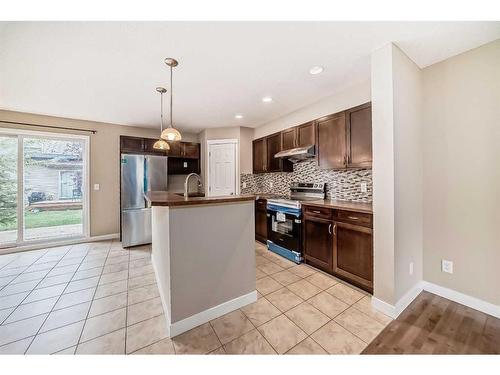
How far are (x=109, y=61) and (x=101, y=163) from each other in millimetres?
2819

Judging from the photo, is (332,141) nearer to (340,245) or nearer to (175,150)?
(340,245)

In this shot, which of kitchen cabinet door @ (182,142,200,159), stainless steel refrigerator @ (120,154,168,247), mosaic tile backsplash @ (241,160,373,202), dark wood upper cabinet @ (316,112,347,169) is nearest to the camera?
dark wood upper cabinet @ (316,112,347,169)

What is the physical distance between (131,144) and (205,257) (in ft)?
12.2

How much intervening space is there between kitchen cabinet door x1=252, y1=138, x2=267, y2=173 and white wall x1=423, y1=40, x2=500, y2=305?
260 centimetres

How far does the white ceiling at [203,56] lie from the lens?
5.28ft

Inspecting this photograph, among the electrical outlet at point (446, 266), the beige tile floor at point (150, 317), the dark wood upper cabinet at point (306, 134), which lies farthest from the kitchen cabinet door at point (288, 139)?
the electrical outlet at point (446, 266)

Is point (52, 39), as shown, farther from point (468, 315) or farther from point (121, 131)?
point (468, 315)

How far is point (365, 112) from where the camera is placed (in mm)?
2367

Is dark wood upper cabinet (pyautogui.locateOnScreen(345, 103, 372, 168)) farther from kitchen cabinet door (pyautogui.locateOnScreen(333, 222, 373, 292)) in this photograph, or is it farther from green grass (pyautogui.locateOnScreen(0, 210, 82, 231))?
green grass (pyautogui.locateOnScreen(0, 210, 82, 231))

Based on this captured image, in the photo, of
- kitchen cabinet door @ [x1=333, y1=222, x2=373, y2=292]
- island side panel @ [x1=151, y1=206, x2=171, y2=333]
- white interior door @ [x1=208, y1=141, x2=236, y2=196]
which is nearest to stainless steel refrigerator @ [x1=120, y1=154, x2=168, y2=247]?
white interior door @ [x1=208, y1=141, x2=236, y2=196]

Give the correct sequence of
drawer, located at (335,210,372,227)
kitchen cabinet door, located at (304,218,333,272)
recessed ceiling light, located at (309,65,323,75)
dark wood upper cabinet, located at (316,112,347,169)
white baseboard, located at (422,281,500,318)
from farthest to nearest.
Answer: dark wood upper cabinet, located at (316,112,347,169) → kitchen cabinet door, located at (304,218,333,272) → recessed ceiling light, located at (309,65,323,75) → drawer, located at (335,210,372,227) → white baseboard, located at (422,281,500,318)

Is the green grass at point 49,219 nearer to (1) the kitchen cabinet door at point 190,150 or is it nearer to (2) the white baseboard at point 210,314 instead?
(1) the kitchen cabinet door at point 190,150

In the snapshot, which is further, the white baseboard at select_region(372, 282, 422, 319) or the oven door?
the oven door

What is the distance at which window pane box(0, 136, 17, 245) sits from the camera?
11.2 ft
